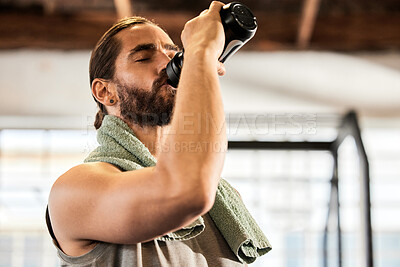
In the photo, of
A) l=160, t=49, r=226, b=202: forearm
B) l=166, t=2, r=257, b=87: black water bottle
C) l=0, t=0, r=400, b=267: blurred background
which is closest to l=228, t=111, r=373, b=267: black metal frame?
l=0, t=0, r=400, b=267: blurred background

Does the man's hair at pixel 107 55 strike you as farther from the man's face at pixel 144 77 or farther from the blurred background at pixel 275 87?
the blurred background at pixel 275 87

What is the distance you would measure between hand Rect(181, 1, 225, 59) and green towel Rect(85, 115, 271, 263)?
0.24m

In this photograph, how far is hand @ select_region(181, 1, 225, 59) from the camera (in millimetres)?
855

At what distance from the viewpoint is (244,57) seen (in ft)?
10.5

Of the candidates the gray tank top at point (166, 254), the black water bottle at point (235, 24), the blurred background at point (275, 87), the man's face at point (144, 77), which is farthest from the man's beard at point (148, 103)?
the blurred background at point (275, 87)

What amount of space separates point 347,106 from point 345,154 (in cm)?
47

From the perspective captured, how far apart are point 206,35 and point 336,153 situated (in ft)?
8.37

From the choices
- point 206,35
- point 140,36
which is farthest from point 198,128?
point 140,36

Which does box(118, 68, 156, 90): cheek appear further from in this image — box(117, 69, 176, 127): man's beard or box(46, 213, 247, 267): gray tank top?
box(46, 213, 247, 267): gray tank top

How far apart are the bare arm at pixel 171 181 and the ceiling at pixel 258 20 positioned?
2.37 meters

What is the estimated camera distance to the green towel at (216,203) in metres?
1.03

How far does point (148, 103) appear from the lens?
3.55 ft

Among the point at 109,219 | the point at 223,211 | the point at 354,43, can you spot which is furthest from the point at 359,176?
the point at 109,219

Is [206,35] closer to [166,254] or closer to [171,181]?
[171,181]
